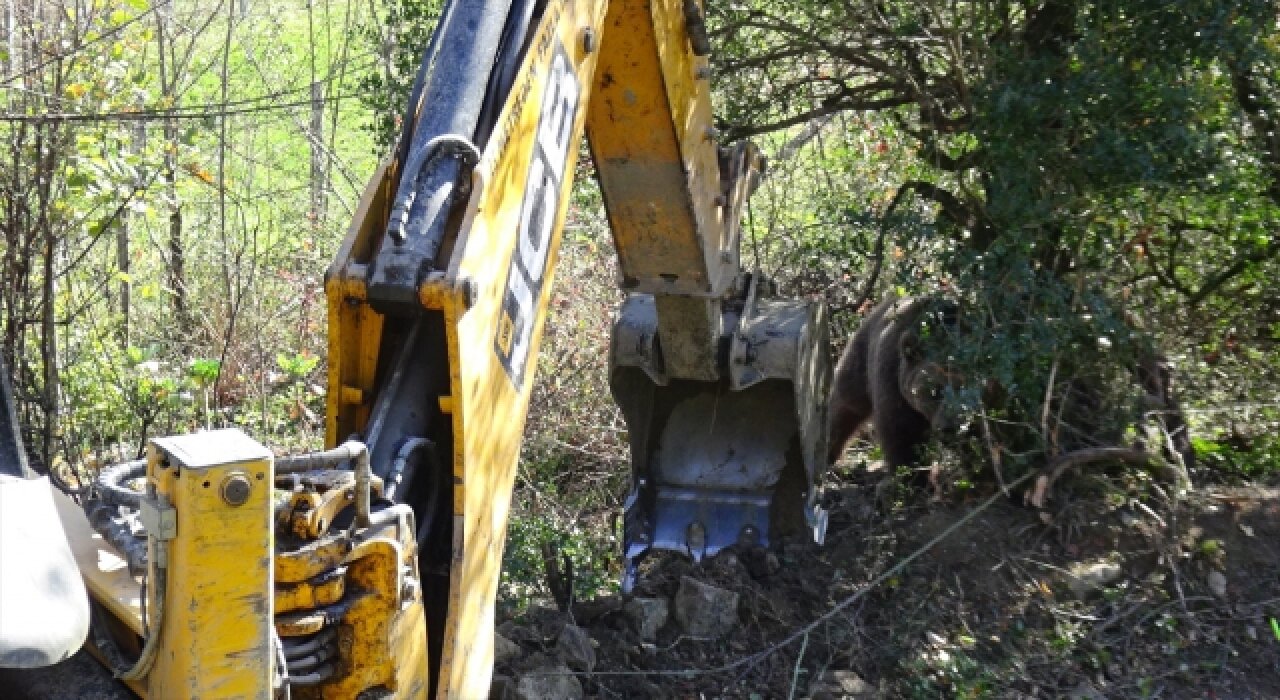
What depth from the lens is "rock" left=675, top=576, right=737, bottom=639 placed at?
5.46 meters

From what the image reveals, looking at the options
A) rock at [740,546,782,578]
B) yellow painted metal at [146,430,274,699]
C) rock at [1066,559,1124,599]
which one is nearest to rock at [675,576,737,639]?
rock at [740,546,782,578]

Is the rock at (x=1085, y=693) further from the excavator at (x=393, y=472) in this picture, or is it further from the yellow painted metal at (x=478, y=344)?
the yellow painted metal at (x=478, y=344)

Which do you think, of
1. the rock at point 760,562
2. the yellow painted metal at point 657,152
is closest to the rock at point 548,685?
the rock at point 760,562

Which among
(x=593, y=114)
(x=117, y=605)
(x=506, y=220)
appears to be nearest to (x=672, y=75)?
(x=593, y=114)

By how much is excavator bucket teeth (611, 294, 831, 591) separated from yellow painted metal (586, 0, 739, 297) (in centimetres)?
63

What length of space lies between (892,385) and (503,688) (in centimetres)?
366

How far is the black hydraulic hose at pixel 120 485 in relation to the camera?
274 cm

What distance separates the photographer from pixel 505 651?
495 centimetres

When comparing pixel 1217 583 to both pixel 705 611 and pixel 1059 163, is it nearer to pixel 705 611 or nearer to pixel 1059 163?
pixel 1059 163

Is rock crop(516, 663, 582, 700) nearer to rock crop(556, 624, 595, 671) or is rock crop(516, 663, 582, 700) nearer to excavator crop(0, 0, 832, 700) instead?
rock crop(556, 624, 595, 671)

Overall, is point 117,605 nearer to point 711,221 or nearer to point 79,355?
point 711,221

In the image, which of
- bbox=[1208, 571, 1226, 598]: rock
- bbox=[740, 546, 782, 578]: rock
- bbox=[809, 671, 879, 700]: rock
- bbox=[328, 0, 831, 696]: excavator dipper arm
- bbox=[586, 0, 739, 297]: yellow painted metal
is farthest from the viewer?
bbox=[740, 546, 782, 578]: rock

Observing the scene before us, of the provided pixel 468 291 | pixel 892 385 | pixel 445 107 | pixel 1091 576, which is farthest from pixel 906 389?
pixel 468 291

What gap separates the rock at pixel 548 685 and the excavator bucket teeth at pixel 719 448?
1.08m
